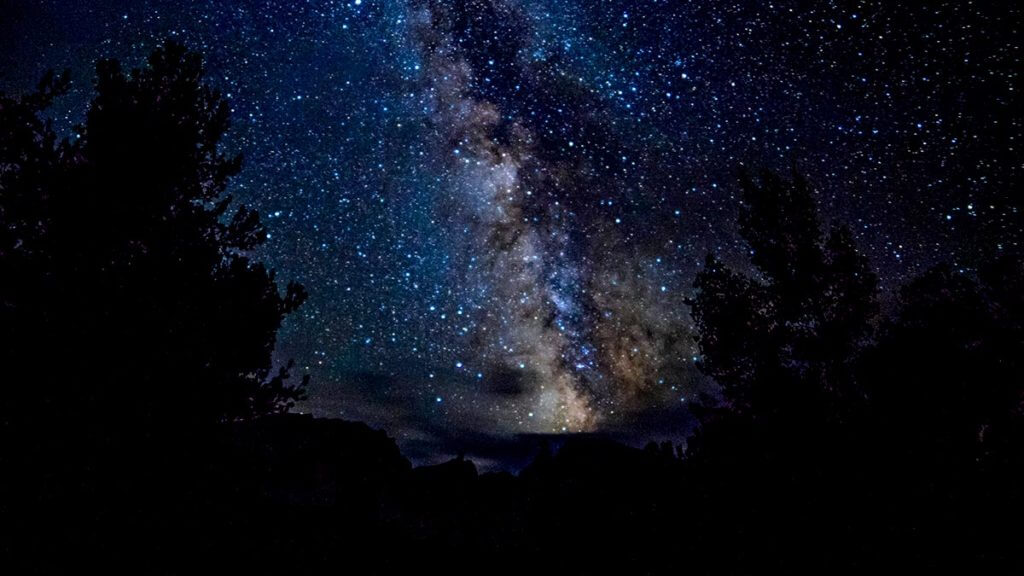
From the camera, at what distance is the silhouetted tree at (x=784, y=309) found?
12844mm

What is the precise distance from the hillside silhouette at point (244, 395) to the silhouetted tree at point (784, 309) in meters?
0.08

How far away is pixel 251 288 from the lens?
10008mm

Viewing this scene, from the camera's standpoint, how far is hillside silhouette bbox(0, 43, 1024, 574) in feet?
20.9

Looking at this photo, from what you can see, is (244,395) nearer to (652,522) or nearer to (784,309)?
(652,522)

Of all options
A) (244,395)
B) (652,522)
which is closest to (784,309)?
(652,522)

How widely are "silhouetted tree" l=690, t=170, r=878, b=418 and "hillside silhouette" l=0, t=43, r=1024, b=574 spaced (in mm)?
Result: 82

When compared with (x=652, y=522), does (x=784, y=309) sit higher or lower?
higher

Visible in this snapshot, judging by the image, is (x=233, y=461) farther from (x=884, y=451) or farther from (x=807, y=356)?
(x=807, y=356)

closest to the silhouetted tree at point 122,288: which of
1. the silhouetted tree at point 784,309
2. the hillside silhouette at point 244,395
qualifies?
the hillside silhouette at point 244,395

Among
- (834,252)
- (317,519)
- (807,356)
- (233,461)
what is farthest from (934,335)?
(317,519)

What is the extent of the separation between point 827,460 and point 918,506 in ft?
4.54

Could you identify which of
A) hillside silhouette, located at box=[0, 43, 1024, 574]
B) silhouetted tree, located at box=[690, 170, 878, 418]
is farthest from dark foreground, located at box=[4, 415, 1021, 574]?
silhouetted tree, located at box=[690, 170, 878, 418]

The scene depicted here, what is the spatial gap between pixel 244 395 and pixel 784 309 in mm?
15156

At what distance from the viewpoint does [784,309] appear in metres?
14.6
